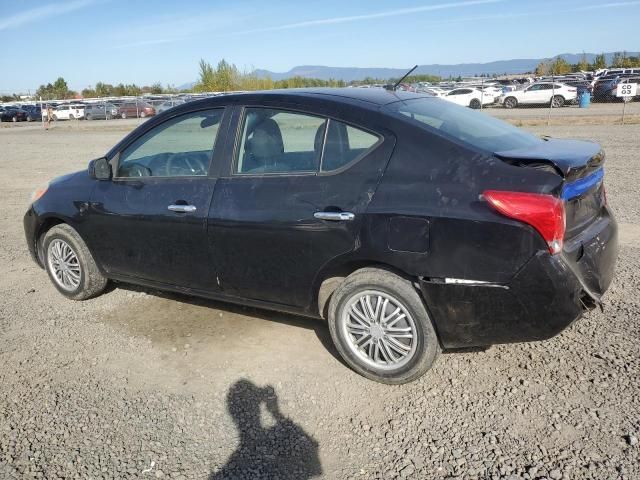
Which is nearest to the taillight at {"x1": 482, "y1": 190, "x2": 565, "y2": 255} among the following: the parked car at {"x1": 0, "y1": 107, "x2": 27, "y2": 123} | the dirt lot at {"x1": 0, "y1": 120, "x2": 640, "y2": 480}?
the dirt lot at {"x1": 0, "y1": 120, "x2": 640, "y2": 480}

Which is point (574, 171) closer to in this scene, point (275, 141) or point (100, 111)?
point (275, 141)

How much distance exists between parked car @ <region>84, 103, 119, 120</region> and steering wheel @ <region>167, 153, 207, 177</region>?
41.9 metres

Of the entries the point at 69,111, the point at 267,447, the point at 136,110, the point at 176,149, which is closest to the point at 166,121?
the point at 176,149

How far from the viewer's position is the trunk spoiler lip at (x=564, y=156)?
126 inches

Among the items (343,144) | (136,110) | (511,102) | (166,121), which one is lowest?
(343,144)

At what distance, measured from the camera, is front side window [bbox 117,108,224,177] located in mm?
4336

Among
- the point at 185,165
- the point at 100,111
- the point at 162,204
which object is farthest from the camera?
the point at 100,111

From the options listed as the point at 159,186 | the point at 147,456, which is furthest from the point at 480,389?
the point at 159,186

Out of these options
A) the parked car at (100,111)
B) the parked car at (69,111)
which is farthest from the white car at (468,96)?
the parked car at (69,111)

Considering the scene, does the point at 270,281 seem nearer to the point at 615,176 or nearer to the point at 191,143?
the point at 191,143

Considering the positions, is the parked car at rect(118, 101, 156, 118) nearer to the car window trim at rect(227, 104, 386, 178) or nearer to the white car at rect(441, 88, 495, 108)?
the white car at rect(441, 88, 495, 108)

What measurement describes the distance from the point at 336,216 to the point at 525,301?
3.90 feet

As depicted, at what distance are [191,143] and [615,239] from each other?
10.5 feet

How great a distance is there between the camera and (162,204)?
436 cm
